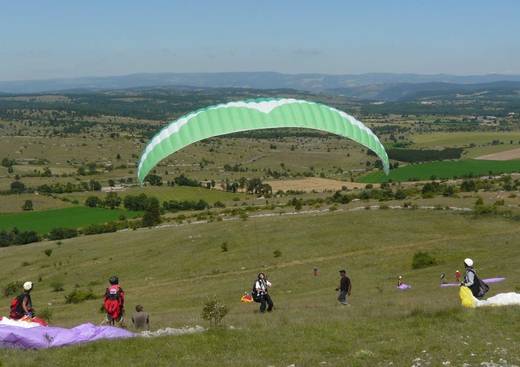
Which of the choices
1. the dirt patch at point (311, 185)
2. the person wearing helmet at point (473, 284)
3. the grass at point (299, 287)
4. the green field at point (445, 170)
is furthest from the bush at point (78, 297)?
the green field at point (445, 170)

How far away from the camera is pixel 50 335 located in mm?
16016

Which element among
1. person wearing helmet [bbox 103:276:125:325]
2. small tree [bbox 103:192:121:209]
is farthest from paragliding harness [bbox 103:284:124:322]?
small tree [bbox 103:192:121:209]

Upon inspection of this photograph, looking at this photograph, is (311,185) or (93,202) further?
(311,185)

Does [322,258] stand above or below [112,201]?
above

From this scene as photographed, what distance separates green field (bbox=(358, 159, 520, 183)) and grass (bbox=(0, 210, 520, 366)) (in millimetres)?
93664

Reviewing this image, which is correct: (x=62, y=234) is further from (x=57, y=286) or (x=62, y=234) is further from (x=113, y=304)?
(x=113, y=304)

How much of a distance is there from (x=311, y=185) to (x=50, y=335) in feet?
420

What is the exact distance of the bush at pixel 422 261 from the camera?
37.8 meters

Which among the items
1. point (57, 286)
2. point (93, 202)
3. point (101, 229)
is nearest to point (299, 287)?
point (57, 286)

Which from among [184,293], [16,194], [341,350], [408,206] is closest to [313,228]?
[408,206]

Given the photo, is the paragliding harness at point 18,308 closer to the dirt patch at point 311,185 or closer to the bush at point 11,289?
the bush at point 11,289

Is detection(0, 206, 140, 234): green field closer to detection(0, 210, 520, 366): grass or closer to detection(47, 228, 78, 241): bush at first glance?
detection(47, 228, 78, 241): bush

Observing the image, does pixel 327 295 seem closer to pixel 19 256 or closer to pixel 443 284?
pixel 443 284

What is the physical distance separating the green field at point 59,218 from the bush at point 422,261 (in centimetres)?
7373
